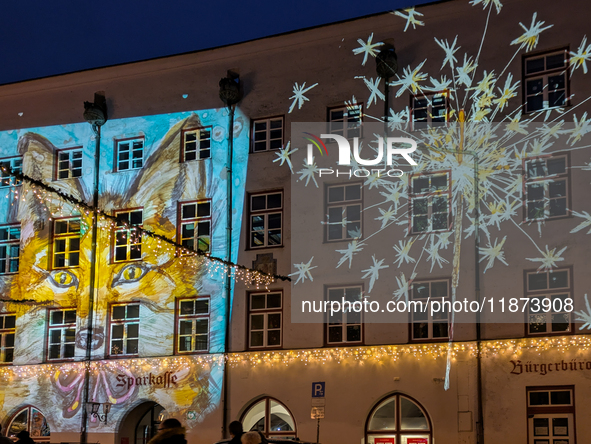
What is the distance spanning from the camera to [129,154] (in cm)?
2762

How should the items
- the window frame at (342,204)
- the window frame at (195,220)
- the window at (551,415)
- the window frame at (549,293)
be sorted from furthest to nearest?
1. the window frame at (195,220)
2. the window frame at (342,204)
3. the window frame at (549,293)
4. the window at (551,415)

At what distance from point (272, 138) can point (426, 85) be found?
4.54 meters

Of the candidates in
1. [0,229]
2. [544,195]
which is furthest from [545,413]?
[0,229]

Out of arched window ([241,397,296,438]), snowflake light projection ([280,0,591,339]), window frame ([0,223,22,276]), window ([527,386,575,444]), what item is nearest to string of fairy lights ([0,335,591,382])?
window ([527,386,575,444])

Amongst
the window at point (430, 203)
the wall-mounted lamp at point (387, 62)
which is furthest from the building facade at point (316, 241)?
the wall-mounted lamp at point (387, 62)

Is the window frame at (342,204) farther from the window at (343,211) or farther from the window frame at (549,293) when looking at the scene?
the window frame at (549,293)

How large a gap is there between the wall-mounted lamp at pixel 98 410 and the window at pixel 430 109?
11.1 metres

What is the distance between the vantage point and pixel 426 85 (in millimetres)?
23859

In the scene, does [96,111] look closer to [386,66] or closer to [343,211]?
[343,211]

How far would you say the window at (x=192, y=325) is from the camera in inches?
995

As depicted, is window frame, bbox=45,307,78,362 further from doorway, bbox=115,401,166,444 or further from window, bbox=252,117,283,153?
window, bbox=252,117,283,153

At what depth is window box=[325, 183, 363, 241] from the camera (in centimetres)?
2420

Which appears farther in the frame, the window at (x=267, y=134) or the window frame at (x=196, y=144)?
the window frame at (x=196, y=144)

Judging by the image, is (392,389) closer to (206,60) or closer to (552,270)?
(552,270)
